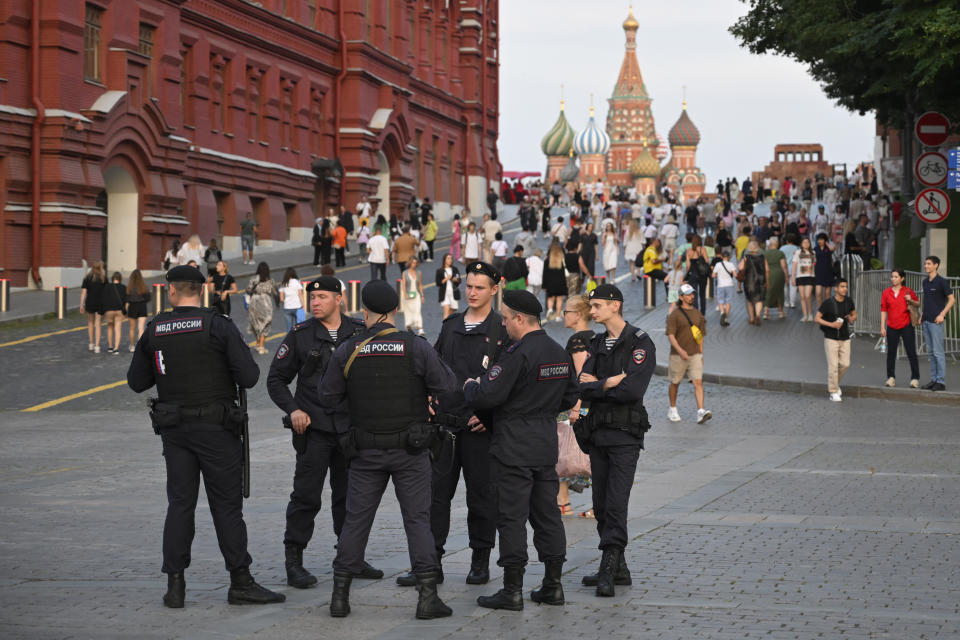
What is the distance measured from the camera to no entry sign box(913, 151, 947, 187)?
22.0 metres

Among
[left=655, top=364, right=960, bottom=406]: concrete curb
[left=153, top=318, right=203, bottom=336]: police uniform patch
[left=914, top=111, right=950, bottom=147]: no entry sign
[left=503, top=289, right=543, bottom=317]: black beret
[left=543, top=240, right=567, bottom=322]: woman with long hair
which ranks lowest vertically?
[left=655, top=364, right=960, bottom=406]: concrete curb

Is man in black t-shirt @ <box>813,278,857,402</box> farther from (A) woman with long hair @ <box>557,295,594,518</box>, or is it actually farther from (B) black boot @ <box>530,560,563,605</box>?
(B) black boot @ <box>530,560,563,605</box>

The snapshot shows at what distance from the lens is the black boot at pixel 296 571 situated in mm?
8648

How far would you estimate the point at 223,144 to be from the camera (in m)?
45.0

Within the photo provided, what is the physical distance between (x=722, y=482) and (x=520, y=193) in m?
69.0

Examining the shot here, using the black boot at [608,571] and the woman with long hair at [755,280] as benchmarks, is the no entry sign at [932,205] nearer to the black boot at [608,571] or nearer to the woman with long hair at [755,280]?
the woman with long hair at [755,280]

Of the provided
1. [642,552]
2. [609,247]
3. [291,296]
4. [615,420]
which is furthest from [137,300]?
[615,420]

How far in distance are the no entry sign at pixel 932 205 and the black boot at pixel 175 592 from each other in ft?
52.1

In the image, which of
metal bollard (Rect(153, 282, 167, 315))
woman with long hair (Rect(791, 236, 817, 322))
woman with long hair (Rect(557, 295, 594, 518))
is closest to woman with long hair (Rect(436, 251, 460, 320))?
metal bollard (Rect(153, 282, 167, 315))

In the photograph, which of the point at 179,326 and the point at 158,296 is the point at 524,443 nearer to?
the point at 179,326

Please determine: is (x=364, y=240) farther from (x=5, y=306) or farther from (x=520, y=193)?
(x=520, y=193)

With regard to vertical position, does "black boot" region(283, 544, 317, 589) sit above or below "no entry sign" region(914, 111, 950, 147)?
below

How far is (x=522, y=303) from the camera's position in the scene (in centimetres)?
834

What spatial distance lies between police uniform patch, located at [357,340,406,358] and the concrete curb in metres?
13.4
